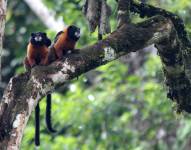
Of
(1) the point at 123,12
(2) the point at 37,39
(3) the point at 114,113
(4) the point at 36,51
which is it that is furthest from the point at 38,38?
(3) the point at 114,113

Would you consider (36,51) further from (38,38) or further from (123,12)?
(123,12)

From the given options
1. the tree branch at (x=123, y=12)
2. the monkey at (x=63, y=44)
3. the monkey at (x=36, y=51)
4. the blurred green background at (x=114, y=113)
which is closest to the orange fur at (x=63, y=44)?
the monkey at (x=63, y=44)

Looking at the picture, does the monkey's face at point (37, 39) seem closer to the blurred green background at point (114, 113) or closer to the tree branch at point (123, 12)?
the tree branch at point (123, 12)

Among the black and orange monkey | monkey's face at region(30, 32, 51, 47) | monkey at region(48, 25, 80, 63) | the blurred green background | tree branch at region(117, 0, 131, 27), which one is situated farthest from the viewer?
the blurred green background

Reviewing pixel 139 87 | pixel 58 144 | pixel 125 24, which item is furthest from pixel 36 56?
pixel 139 87

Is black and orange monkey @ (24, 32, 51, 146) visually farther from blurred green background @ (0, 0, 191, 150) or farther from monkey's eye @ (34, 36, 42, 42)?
blurred green background @ (0, 0, 191, 150)

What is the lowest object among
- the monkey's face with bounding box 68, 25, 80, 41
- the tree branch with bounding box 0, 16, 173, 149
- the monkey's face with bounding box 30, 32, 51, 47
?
the monkey's face with bounding box 68, 25, 80, 41

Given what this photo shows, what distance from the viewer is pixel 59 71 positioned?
15.6 feet

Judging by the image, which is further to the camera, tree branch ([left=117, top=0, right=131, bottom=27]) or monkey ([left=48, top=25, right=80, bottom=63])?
monkey ([left=48, top=25, right=80, bottom=63])

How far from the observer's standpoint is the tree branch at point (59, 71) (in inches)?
170

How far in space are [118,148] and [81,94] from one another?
3.45 feet

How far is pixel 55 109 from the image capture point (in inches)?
376

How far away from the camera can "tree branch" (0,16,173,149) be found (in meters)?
4.31

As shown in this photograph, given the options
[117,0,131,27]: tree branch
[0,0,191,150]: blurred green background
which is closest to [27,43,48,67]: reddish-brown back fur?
[117,0,131,27]: tree branch
